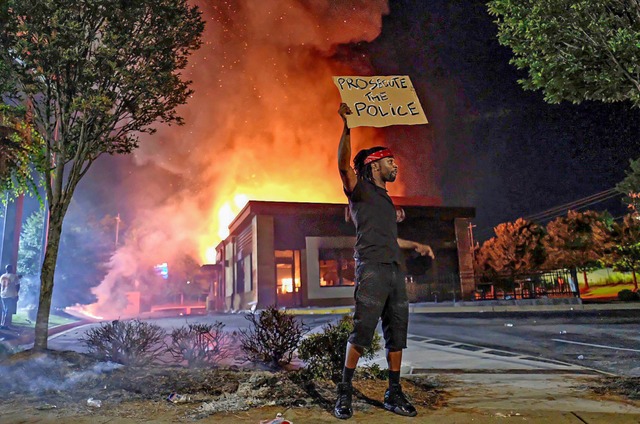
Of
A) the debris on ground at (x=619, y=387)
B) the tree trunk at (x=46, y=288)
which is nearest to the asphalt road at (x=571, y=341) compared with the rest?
the debris on ground at (x=619, y=387)

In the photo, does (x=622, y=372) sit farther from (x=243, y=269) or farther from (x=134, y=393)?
(x=243, y=269)

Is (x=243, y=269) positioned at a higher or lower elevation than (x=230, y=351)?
higher

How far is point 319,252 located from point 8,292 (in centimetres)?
1788

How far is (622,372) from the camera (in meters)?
5.35

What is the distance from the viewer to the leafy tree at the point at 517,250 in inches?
1553

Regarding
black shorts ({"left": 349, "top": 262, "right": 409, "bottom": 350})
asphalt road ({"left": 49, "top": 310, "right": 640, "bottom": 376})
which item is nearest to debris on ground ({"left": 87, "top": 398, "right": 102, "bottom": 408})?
black shorts ({"left": 349, "top": 262, "right": 409, "bottom": 350})

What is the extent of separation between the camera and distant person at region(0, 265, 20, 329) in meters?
12.7

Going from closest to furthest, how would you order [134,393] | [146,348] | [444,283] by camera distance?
[134,393]
[146,348]
[444,283]

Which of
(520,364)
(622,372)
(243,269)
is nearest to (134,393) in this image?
(520,364)

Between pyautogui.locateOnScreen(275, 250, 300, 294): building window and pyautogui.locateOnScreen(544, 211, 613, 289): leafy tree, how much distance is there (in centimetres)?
2428

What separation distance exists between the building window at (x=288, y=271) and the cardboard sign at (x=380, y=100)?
2446cm

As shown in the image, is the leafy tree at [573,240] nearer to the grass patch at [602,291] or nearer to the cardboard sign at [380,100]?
the grass patch at [602,291]

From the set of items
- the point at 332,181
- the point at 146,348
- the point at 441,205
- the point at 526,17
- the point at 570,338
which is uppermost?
the point at 332,181

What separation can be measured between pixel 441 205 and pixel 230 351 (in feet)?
88.4
